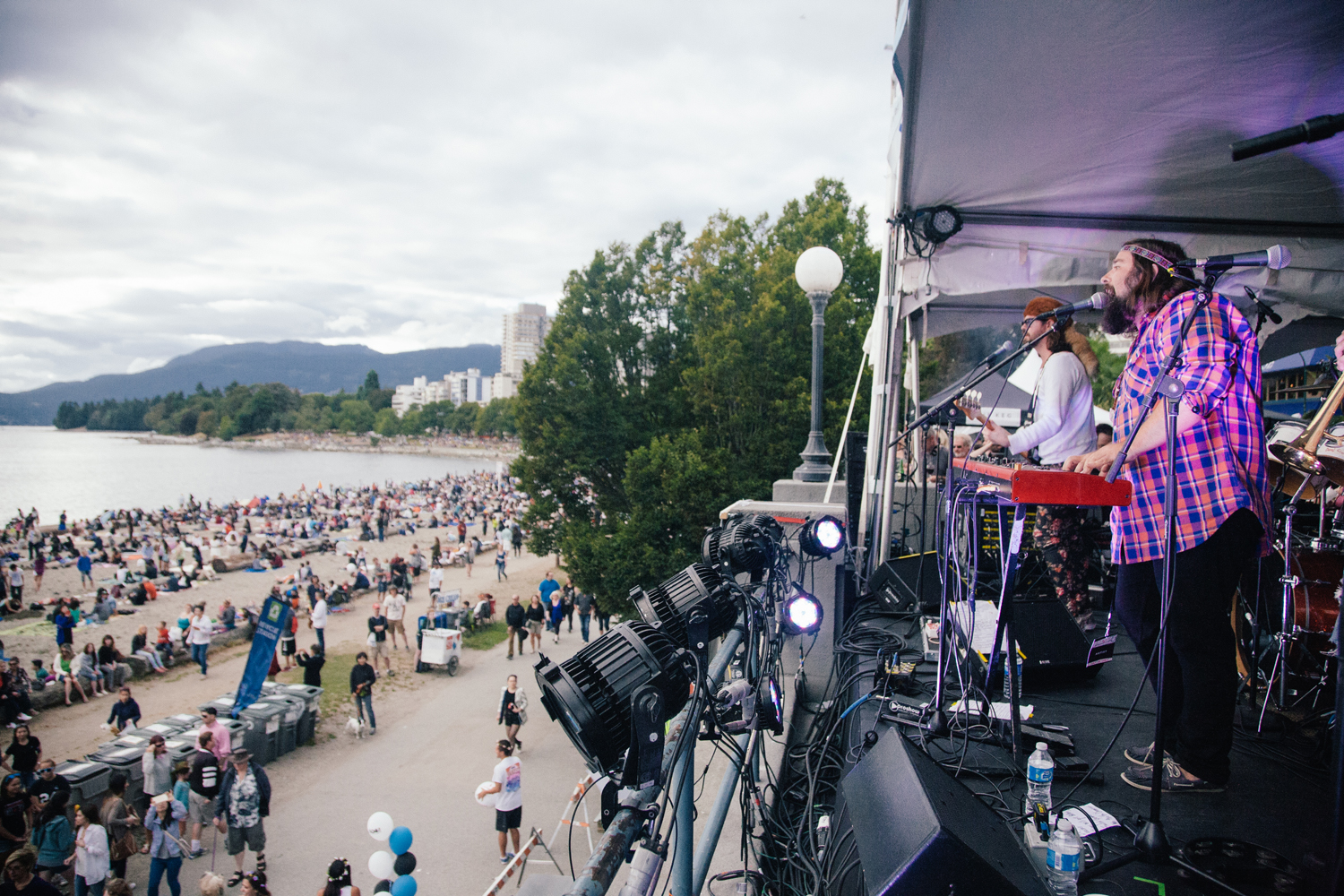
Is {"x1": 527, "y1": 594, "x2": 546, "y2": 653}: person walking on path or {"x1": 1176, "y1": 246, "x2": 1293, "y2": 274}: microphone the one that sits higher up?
{"x1": 1176, "y1": 246, "x2": 1293, "y2": 274}: microphone

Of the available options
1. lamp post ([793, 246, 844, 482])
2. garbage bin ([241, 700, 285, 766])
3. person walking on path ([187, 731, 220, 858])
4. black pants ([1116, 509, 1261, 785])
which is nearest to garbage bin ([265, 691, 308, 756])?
garbage bin ([241, 700, 285, 766])

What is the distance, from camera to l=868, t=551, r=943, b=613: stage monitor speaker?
5613 millimetres

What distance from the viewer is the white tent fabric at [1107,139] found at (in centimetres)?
285

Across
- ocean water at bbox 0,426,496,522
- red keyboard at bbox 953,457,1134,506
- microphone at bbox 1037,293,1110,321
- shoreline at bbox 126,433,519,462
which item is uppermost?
microphone at bbox 1037,293,1110,321

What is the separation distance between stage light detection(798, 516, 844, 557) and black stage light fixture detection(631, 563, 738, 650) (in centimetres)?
207

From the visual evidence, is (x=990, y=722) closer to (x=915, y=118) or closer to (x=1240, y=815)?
(x=1240, y=815)

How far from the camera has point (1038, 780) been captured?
244 centimetres

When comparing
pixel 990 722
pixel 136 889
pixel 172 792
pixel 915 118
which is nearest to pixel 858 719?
pixel 990 722

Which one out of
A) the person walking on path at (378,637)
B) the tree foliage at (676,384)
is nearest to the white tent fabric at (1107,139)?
the tree foliage at (676,384)

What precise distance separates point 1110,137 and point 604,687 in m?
3.94

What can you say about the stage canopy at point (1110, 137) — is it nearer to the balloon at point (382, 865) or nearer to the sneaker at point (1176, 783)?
the sneaker at point (1176, 783)

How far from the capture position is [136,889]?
858 cm

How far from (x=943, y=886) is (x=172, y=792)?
1076 centimetres

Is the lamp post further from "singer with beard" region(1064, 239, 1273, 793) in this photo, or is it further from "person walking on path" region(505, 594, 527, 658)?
"person walking on path" region(505, 594, 527, 658)
